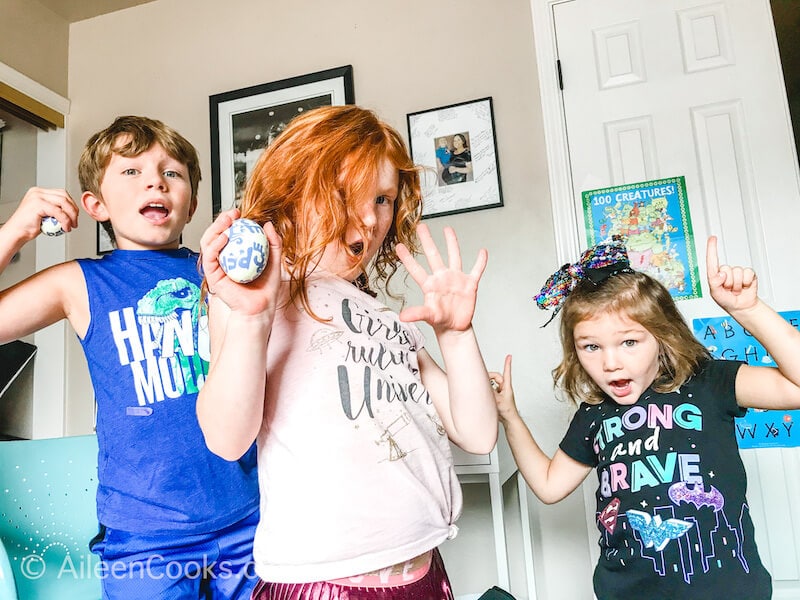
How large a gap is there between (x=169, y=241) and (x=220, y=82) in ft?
6.07

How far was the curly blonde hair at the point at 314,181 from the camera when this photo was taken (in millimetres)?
808

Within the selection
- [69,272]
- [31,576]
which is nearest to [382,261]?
[69,272]

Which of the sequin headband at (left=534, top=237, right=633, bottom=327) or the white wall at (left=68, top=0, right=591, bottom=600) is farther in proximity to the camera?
the white wall at (left=68, top=0, right=591, bottom=600)

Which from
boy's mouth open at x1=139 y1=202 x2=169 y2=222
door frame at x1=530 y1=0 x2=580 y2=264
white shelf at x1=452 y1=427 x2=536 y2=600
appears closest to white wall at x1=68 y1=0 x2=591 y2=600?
door frame at x1=530 y1=0 x2=580 y2=264

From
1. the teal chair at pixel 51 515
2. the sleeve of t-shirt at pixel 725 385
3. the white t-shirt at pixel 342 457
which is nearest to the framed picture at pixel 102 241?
the teal chair at pixel 51 515

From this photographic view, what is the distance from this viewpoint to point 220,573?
0.98 m

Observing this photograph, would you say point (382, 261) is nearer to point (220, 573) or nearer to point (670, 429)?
point (220, 573)

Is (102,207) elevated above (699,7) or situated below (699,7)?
below

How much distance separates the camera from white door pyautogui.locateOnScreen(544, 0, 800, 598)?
6.88 feet

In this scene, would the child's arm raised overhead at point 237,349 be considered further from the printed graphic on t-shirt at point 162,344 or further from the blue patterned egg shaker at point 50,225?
the blue patterned egg shaker at point 50,225

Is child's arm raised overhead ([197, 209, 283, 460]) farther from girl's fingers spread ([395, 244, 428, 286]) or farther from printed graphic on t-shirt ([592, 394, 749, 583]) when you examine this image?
printed graphic on t-shirt ([592, 394, 749, 583])

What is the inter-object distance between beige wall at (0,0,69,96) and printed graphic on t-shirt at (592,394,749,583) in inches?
104

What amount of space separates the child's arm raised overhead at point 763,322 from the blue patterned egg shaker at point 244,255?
0.80 m

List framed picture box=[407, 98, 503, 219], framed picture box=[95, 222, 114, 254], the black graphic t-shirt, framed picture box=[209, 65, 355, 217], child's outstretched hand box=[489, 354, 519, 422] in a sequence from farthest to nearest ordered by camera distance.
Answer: framed picture box=[95, 222, 114, 254]
framed picture box=[209, 65, 355, 217]
framed picture box=[407, 98, 503, 219]
child's outstretched hand box=[489, 354, 519, 422]
the black graphic t-shirt
